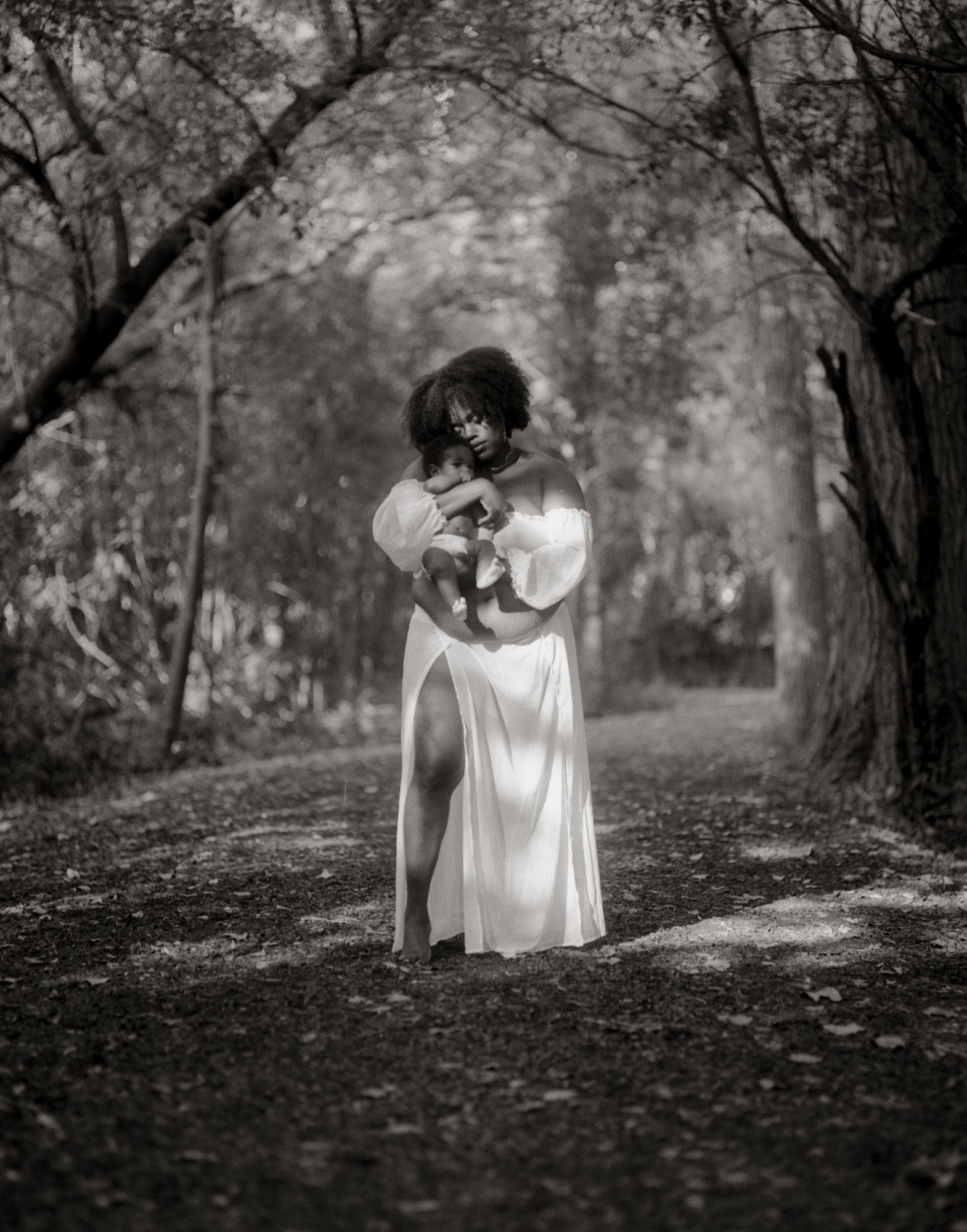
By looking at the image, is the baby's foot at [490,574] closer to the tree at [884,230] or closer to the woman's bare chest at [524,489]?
the woman's bare chest at [524,489]

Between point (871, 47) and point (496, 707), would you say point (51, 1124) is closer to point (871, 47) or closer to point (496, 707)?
point (496, 707)

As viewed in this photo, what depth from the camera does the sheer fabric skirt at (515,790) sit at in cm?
456

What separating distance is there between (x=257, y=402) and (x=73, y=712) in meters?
3.55

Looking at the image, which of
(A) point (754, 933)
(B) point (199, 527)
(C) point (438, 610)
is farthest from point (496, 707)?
(B) point (199, 527)

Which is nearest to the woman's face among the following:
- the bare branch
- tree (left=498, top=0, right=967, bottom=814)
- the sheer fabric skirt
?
the sheer fabric skirt

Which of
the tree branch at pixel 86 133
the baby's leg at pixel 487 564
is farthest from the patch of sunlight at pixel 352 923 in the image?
the tree branch at pixel 86 133

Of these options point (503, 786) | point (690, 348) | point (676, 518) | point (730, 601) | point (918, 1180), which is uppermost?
point (690, 348)

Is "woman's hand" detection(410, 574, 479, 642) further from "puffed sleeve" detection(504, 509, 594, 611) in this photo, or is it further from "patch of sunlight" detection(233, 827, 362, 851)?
"patch of sunlight" detection(233, 827, 362, 851)

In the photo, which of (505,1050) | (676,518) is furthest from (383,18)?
(676,518)

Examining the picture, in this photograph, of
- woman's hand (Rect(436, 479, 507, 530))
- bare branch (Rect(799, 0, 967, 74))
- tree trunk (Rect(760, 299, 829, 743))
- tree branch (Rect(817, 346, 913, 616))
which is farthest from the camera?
A: tree trunk (Rect(760, 299, 829, 743))

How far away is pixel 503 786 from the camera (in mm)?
4598

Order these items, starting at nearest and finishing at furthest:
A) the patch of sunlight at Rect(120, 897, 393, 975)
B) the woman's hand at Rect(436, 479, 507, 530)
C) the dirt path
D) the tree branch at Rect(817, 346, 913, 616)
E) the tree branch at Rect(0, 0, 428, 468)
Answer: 1. the dirt path
2. the woman's hand at Rect(436, 479, 507, 530)
3. the patch of sunlight at Rect(120, 897, 393, 975)
4. the tree branch at Rect(817, 346, 913, 616)
5. the tree branch at Rect(0, 0, 428, 468)

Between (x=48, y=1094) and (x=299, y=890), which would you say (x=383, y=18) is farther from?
(x=48, y=1094)

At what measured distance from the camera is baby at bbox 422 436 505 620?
4.43 meters
